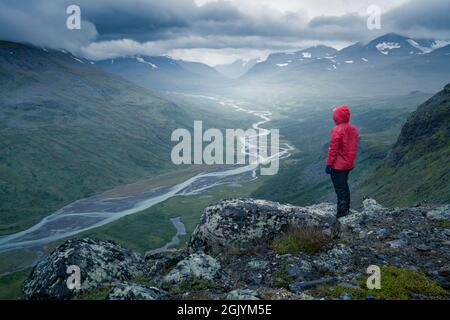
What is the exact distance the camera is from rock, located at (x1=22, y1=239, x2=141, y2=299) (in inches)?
Answer: 533

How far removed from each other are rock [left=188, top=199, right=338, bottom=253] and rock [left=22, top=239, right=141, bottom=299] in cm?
329

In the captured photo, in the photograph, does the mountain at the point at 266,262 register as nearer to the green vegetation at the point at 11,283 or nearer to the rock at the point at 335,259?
the rock at the point at 335,259

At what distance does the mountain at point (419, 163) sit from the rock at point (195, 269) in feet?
144

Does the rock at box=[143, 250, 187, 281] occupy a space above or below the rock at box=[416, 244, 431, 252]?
below

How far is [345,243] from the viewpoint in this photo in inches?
615

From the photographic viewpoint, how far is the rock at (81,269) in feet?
44.4

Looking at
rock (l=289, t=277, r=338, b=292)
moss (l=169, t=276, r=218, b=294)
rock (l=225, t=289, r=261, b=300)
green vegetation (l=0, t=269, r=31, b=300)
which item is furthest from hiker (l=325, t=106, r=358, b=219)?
green vegetation (l=0, t=269, r=31, b=300)

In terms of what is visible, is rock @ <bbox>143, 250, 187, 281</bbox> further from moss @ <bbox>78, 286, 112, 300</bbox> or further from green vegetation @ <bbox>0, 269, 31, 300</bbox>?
green vegetation @ <bbox>0, 269, 31, 300</bbox>

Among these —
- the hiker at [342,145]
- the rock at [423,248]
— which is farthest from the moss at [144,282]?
the hiker at [342,145]

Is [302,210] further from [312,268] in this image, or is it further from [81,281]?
[81,281]

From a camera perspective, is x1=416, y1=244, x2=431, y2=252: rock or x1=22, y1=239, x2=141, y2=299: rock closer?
x1=22, y1=239, x2=141, y2=299: rock
